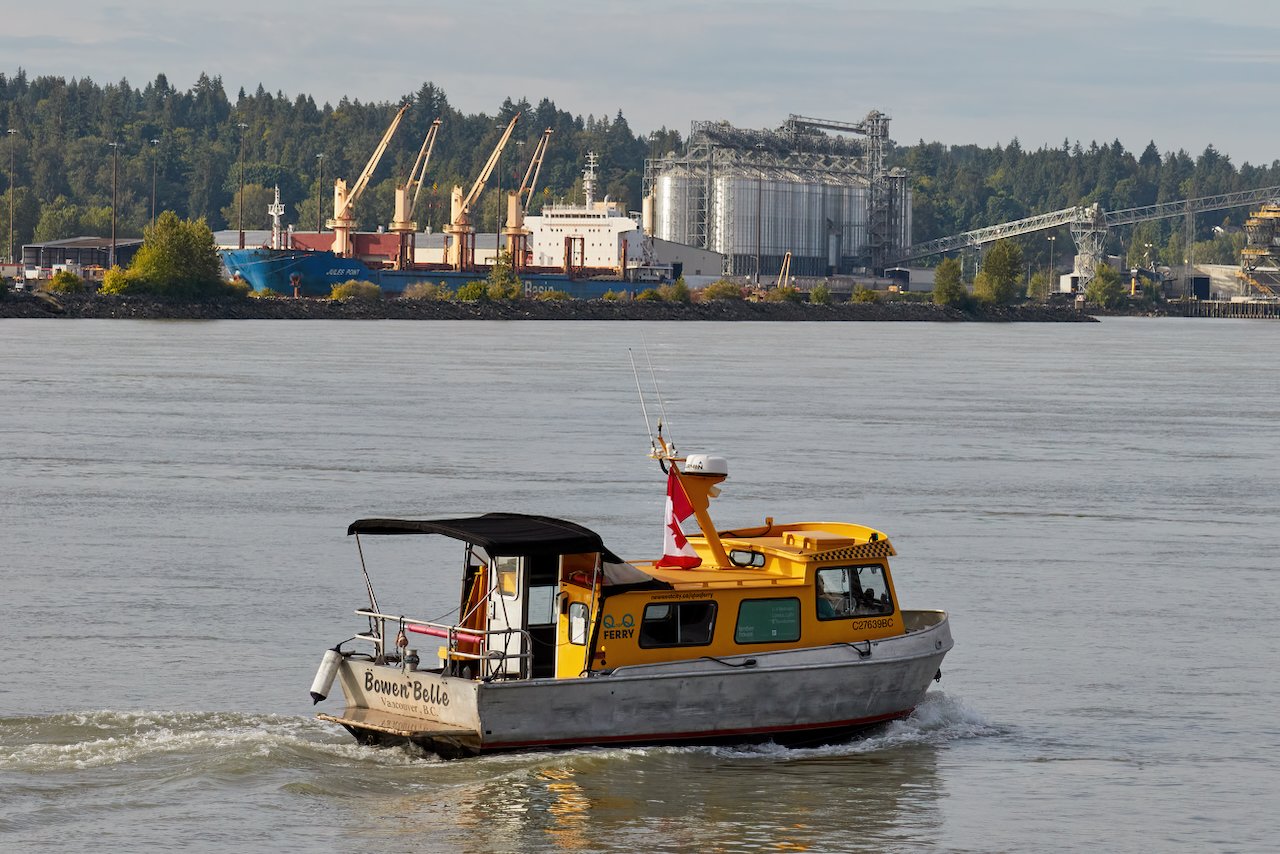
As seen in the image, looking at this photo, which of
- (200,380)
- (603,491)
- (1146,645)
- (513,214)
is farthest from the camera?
(513,214)

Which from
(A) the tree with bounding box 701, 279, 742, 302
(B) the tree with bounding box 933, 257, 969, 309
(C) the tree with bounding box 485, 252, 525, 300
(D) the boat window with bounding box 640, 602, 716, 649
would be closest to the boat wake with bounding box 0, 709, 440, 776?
(D) the boat window with bounding box 640, 602, 716, 649

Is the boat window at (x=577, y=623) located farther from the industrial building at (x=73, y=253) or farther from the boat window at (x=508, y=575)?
the industrial building at (x=73, y=253)

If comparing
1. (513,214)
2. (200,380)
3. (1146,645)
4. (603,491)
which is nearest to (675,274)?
(513,214)

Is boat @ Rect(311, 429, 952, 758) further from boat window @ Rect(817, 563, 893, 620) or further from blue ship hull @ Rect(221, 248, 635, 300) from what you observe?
blue ship hull @ Rect(221, 248, 635, 300)

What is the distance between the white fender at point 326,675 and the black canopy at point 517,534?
1.45m

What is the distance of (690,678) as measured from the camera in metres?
19.4

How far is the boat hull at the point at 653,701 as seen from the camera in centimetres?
1883

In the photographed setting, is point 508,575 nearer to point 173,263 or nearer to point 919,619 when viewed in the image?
point 919,619

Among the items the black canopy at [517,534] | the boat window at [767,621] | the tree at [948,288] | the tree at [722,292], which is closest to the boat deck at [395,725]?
the black canopy at [517,534]

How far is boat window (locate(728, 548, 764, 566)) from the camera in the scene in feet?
67.5

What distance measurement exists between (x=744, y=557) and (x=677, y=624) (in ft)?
5.03

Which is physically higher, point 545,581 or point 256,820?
point 545,581

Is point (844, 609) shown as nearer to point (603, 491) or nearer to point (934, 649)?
point (934, 649)

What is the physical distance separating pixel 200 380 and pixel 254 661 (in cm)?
4774
